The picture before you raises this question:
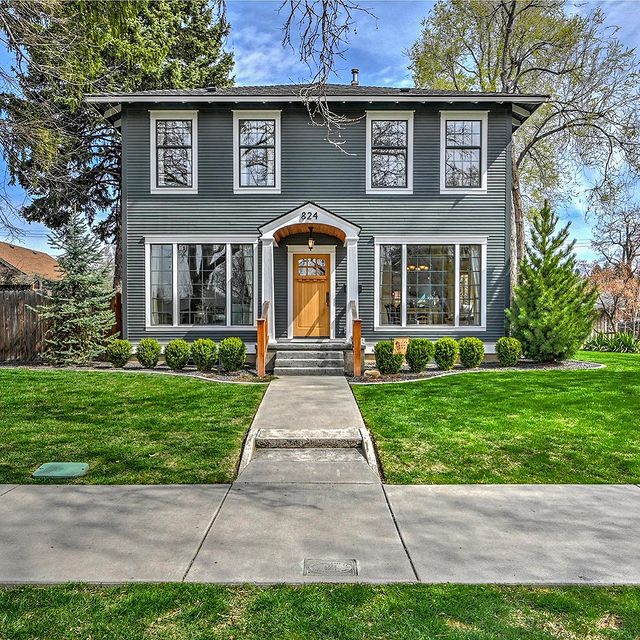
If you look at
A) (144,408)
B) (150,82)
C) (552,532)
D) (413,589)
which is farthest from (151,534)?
(150,82)

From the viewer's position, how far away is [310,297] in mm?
12172

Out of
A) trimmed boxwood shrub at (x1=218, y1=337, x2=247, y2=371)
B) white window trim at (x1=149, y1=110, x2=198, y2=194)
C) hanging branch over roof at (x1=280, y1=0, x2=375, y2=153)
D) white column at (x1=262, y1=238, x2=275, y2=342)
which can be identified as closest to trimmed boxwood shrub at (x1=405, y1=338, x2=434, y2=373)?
white column at (x1=262, y1=238, x2=275, y2=342)

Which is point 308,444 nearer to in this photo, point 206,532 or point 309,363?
point 206,532

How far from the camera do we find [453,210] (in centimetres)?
1200

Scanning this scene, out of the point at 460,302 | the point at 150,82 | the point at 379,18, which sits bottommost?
the point at 460,302

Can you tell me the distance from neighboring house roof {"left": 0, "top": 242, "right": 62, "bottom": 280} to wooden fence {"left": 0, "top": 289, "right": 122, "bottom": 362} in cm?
1609

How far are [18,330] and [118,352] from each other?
10.8 ft

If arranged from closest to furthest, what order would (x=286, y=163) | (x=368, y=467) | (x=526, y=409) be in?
1. (x=368, y=467)
2. (x=526, y=409)
3. (x=286, y=163)

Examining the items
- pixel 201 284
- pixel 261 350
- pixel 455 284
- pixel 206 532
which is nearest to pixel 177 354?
pixel 261 350

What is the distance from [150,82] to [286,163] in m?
9.63

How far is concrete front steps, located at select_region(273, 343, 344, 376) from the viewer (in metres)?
10.2

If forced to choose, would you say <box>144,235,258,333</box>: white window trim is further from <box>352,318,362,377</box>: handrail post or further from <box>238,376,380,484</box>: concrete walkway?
<box>238,376,380,484</box>: concrete walkway

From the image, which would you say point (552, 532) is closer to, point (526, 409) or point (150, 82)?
point (526, 409)

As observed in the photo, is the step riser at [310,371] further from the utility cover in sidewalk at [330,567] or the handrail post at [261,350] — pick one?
the utility cover in sidewalk at [330,567]
